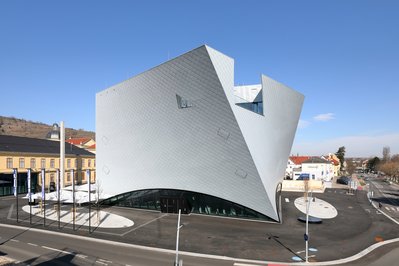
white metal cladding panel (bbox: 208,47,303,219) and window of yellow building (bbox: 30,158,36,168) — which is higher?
white metal cladding panel (bbox: 208,47,303,219)

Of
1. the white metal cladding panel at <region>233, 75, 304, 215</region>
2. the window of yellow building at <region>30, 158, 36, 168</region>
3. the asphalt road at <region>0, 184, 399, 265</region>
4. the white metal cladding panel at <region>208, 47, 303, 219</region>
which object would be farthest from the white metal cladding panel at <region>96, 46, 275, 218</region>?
the window of yellow building at <region>30, 158, 36, 168</region>

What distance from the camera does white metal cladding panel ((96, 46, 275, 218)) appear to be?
3231 cm

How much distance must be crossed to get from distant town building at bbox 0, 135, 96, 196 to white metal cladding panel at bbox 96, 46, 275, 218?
967 inches

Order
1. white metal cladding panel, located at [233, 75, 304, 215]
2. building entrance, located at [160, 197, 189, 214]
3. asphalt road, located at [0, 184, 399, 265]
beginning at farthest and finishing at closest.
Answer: building entrance, located at [160, 197, 189, 214], white metal cladding panel, located at [233, 75, 304, 215], asphalt road, located at [0, 184, 399, 265]

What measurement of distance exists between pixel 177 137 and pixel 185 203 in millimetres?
8105

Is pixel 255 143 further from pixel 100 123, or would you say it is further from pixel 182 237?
pixel 100 123

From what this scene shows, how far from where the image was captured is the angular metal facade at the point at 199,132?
3200 centimetres

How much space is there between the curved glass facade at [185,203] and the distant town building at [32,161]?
84.5 ft

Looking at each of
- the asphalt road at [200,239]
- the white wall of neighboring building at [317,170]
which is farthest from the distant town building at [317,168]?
the asphalt road at [200,239]

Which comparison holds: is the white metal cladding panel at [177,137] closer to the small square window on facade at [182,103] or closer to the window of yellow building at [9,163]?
the small square window on facade at [182,103]

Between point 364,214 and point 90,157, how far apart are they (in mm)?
64228

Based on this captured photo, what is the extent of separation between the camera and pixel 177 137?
36531 mm

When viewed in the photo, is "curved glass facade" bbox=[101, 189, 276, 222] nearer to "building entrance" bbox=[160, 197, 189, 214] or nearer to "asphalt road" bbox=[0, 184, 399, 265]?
"building entrance" bbox=[160, 197, 189, 214]

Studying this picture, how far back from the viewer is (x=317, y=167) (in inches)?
3713
